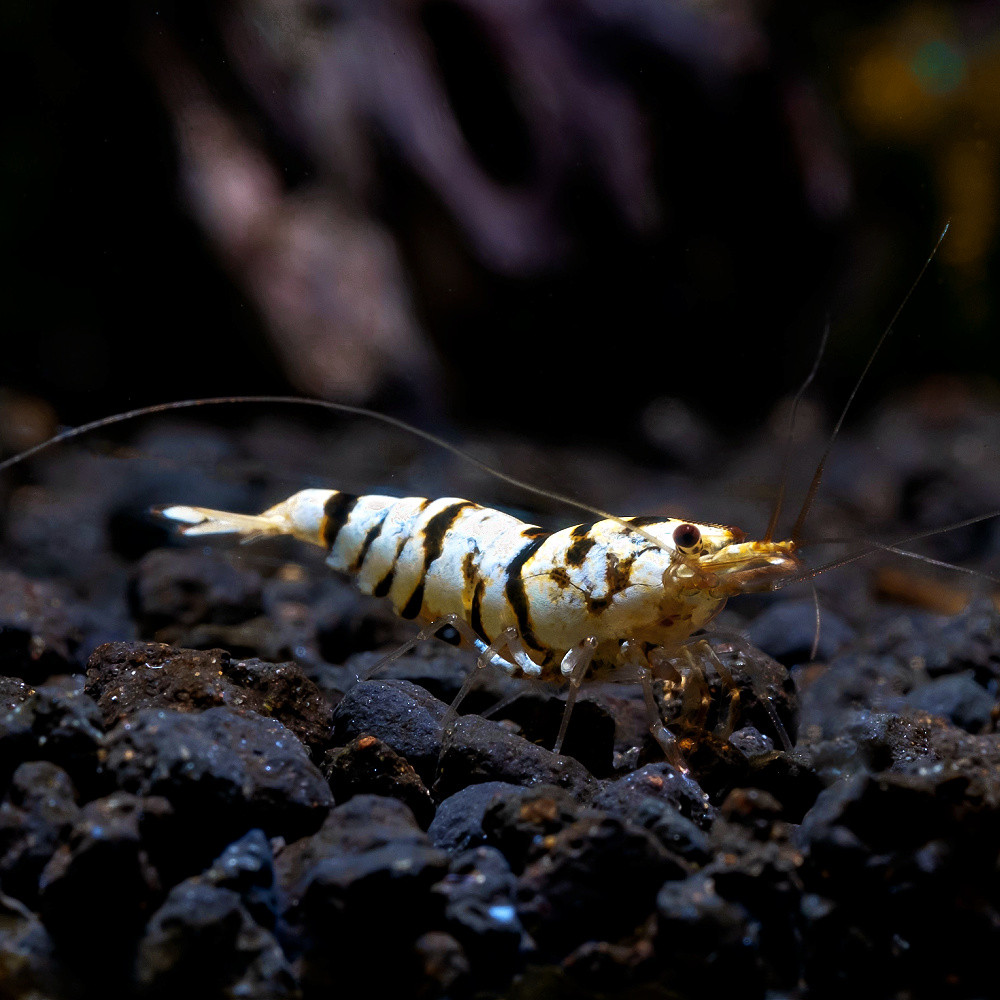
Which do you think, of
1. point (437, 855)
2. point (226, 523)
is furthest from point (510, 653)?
point (226, 523)

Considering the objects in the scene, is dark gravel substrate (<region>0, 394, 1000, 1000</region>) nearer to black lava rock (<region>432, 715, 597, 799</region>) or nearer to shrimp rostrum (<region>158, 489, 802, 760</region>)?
black lava rock (<region>432, 715, 597, 799</region>)

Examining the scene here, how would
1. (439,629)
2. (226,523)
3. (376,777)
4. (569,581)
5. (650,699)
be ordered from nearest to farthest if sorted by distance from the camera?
(376,777), (650,699), (569,581), (439,629), (226,523)

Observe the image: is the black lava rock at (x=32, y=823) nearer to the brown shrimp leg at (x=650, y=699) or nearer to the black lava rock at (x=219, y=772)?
the black lava rock at (x=219, y=772)

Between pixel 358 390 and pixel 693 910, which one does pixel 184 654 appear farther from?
pixel 358 390

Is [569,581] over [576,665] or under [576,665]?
over

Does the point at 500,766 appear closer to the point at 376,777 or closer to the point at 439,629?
the point at 376,777

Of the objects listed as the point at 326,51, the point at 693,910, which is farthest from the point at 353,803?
the point at 326,51

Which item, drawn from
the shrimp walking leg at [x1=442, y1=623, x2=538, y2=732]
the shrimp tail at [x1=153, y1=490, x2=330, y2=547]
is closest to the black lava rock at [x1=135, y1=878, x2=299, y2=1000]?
the shrimp walking leg at [x1=442, y1=623, x2=538, y2=732]

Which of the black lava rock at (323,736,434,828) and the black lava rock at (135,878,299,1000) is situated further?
the black lava rock at (323,736,434,828)
